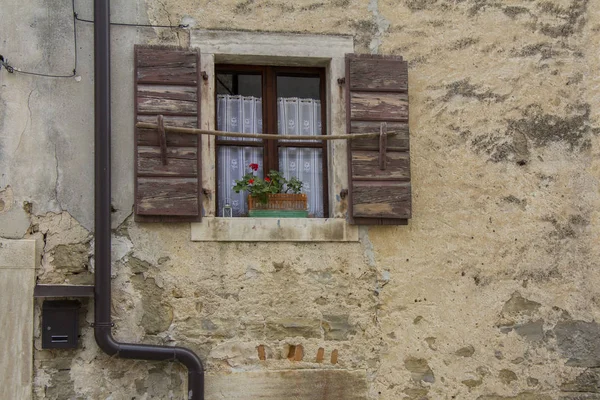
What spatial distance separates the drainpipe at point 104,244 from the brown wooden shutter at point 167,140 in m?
0.20

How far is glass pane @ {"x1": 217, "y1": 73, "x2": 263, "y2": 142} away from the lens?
5.53m

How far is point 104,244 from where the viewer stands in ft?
16.3

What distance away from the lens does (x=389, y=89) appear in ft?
17.8

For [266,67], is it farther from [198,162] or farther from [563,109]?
[563,109]

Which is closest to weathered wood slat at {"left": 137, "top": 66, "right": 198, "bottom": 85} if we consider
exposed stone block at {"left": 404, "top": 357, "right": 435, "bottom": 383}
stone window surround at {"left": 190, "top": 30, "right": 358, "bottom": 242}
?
stone window surround at {"left": 190, "top": 30, "right": 358, "bottom": 242}

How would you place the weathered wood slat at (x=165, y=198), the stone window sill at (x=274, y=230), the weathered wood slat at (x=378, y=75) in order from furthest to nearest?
the weathered wood slat at (x=378, y=75), the stone window sill at (x=274, y=230), the weathered wood slat at (x=165, y=198)

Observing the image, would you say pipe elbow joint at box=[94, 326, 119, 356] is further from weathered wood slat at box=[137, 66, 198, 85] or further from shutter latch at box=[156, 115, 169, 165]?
weathered wood slat at box=[137, 66, 198, 85]

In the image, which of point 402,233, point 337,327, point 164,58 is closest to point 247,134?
point 164,58

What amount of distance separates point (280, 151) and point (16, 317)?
203 cm

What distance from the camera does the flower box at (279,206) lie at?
5301 mm

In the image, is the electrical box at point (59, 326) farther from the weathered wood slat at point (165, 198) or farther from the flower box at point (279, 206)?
the flower box at point (279, 206)

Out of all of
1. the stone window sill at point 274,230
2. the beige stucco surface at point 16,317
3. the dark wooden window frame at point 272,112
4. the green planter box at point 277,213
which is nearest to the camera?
the beige stucco surface at point 16,317

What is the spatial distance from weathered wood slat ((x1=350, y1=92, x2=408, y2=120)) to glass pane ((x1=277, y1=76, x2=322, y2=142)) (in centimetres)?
34

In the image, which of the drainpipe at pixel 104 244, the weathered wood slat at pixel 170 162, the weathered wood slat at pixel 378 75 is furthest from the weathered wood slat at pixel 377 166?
the drainpipe at pixel 104 244
